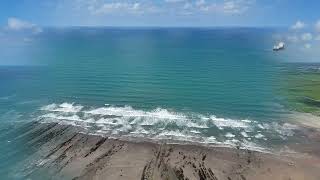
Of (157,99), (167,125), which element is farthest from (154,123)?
(157,99)

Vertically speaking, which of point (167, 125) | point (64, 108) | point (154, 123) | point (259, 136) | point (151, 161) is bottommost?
point (151, 161)

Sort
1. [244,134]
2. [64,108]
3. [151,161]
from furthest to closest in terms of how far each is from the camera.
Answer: [64,108] < [244,134] < [151,161]

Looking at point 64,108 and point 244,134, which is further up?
point 64,108

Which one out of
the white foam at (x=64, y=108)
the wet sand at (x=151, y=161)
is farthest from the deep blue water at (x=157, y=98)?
the wet sand at (x=151, y=161)

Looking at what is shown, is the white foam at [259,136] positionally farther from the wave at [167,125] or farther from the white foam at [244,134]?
the white foam at [244,134]

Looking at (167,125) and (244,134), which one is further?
(167,125)

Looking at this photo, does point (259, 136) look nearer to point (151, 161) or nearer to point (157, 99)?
point (151, 161)

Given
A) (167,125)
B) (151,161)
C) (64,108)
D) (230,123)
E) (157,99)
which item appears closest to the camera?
(151,161)
